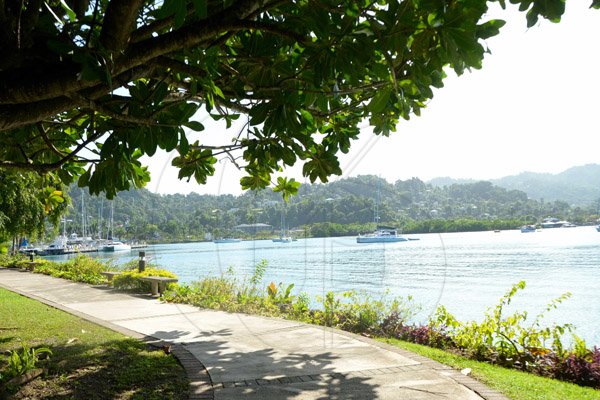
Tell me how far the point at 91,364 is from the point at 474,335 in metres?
4.90

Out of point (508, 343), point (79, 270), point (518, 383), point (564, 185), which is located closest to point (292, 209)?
point (508, 343)

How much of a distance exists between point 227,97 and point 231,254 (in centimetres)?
3213

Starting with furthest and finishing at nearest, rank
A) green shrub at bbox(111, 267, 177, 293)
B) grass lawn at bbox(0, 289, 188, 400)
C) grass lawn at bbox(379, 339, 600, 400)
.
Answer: green shrub at bbox(111, 267, 177, 293)
grass lawn at bbox(379, 339, 600, 400)
grass lawn at bbox(0, 289, 188, 400)

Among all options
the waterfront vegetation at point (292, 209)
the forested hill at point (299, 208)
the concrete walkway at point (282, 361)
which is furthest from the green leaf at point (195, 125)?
the forested hill at point (299, 208)

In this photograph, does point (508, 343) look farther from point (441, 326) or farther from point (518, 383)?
point (518, 383)

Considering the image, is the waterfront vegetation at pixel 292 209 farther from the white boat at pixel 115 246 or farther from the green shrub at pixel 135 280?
the white boat at pixel 115 246

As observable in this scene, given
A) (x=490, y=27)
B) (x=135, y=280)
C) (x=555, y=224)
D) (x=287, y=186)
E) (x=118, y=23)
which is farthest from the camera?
(x=555, y=224)

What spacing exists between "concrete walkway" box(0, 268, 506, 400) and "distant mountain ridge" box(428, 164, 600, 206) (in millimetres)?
43617

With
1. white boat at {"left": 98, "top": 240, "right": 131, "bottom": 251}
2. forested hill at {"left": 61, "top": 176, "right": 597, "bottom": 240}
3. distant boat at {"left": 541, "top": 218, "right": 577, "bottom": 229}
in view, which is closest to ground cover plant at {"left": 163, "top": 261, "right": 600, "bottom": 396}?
forested hill at {"left": 61, "top": 176, "right": 597, "bottom": 240}

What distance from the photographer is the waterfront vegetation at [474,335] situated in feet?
17.4

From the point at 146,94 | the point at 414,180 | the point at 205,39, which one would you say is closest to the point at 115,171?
the point at 146,94

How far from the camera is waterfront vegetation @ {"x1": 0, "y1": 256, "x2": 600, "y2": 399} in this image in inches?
208

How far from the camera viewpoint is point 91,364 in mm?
5230

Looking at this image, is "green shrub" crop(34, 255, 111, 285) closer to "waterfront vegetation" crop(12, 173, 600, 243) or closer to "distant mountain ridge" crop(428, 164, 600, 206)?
"waterfront vegetation" crop(12, 173, 600, 243)
